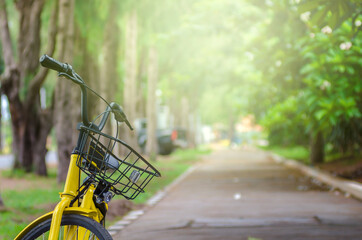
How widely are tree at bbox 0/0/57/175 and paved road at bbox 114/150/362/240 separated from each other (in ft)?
15.5

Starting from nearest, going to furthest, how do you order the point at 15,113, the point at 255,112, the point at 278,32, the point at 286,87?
the point at 278,32 → the point at 15,113 → the point at 286,87 → the point at 255,112

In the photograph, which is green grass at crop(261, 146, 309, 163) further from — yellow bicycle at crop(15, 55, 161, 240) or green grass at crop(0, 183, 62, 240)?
yellow bicycle at crop(15, 55, 161, 240)

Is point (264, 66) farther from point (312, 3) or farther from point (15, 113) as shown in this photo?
point (312, 3)

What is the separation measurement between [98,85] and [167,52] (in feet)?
31.8

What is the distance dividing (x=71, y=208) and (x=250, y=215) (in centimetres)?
607

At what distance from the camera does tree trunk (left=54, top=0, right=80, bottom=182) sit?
1327 cm

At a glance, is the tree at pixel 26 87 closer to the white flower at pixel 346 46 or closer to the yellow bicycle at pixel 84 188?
the white flower at pixel 346 46

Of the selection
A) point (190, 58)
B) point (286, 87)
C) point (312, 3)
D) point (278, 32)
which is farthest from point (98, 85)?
point (312, 3)

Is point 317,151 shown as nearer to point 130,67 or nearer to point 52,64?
point 130,67

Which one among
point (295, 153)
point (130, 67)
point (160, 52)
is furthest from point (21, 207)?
point (295, 153)

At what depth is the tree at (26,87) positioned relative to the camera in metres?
15.9

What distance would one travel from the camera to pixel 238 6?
71.4 feet

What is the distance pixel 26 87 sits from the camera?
15.9 metres

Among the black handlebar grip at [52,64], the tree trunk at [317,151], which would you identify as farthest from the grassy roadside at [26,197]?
the tree trunk at [317,151]
